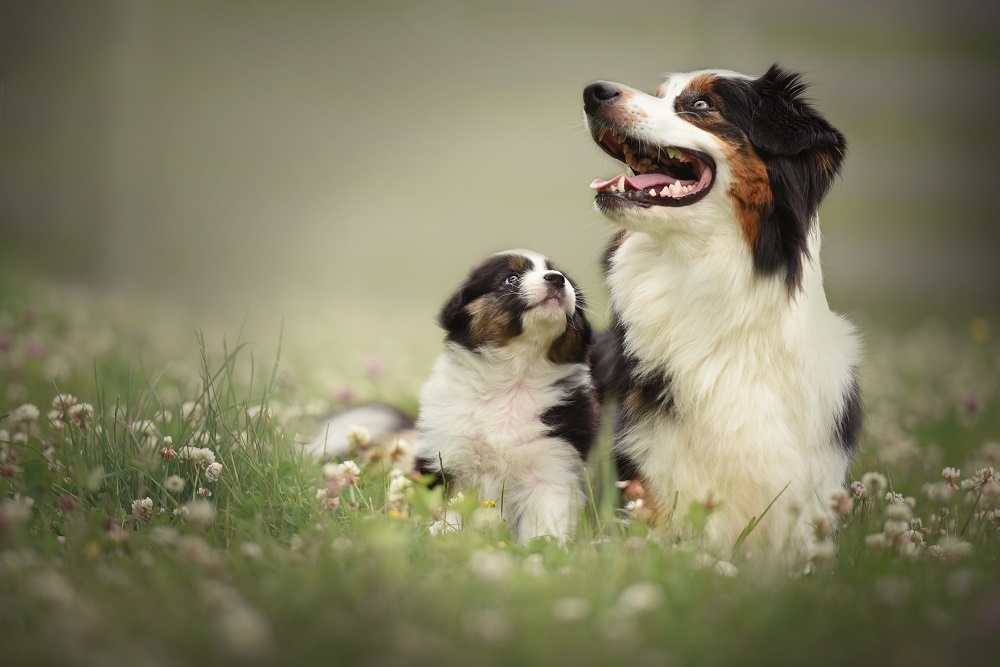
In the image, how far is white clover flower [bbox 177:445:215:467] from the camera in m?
2.89

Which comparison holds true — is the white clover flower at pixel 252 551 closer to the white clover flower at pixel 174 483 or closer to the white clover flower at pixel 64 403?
the white clover flower at pixel 174 483

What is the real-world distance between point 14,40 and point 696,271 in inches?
289

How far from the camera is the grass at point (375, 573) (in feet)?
5.63

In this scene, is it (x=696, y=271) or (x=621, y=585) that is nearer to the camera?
(x=621, y=585)

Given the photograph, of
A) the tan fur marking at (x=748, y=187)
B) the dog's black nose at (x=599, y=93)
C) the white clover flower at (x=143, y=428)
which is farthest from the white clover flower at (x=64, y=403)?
the tan fur marking at (x=748, y=187)

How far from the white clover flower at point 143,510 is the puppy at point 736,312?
5.01 feet

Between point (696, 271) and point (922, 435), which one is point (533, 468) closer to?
point (696, 271)

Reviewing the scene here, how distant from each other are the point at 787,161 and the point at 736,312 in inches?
20.5

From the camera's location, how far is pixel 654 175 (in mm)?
3045

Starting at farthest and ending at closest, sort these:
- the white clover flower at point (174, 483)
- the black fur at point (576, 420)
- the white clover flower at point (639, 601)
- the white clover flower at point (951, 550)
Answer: the black fur at point (576, 420)
the white clover flower at point (174, 483)
the white clover flower at point (951, 550)
the white clover flower at point (639, 601)

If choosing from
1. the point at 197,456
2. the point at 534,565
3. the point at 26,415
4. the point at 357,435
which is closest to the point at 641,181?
the point at 534,565

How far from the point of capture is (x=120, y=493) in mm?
2898

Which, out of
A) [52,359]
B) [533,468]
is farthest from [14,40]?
[533,468]

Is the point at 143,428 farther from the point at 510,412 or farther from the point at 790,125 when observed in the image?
the point at 790,125
